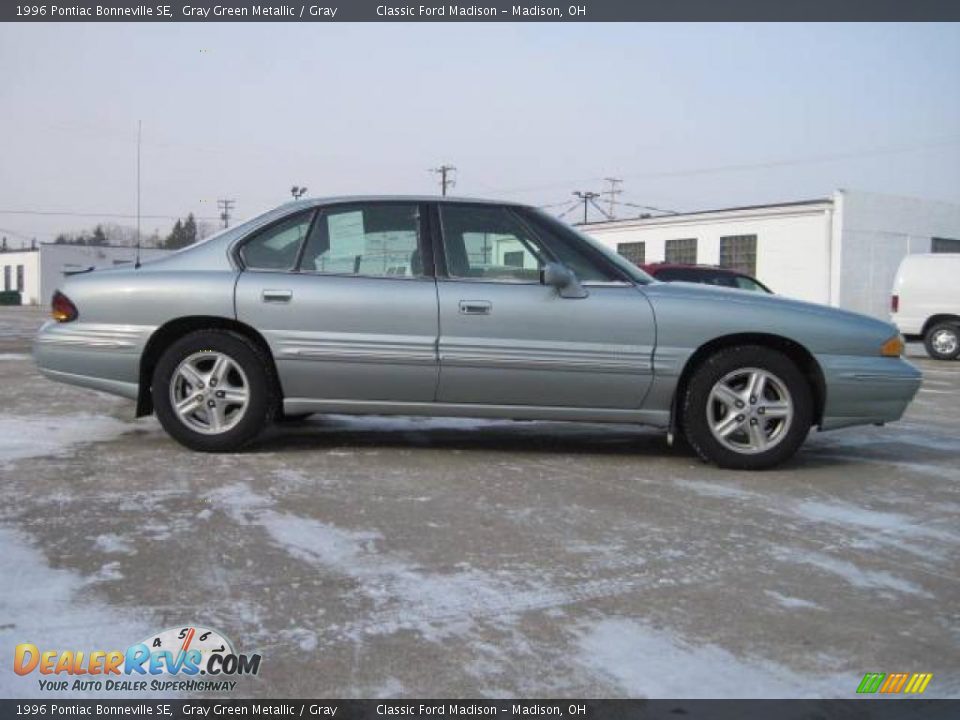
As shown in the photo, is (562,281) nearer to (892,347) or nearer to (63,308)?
(892,347)

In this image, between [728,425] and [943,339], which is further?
[943,339]

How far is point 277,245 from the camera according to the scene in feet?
16.7

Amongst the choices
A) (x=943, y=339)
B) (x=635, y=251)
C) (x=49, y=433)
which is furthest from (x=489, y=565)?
(x=635, y=251)

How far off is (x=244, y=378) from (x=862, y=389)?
3392mm

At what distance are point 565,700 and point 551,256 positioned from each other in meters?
3.16

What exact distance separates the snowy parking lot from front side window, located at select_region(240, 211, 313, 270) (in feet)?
3.51

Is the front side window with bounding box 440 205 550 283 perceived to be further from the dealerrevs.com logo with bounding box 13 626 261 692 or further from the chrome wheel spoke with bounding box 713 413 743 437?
the dealerrevs.com logo with bounding box 13 626 261 692

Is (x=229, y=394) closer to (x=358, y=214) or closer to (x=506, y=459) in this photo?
(x=358, y=214)

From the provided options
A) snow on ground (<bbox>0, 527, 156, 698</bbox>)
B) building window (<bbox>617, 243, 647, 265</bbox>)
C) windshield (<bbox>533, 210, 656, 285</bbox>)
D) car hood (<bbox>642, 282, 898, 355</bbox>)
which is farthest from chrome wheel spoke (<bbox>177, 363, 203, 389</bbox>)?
building window (<bbox>617, 243, 647, 265</bbox>)

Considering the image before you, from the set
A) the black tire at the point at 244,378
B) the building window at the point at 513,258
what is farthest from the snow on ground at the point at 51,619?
the building window at the point at 513,258

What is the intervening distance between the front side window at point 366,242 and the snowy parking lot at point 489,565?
1047mm

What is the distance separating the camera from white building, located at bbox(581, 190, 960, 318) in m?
28.7

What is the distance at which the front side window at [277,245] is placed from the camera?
507cm

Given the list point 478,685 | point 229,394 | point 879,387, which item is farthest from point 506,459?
point 478,685
